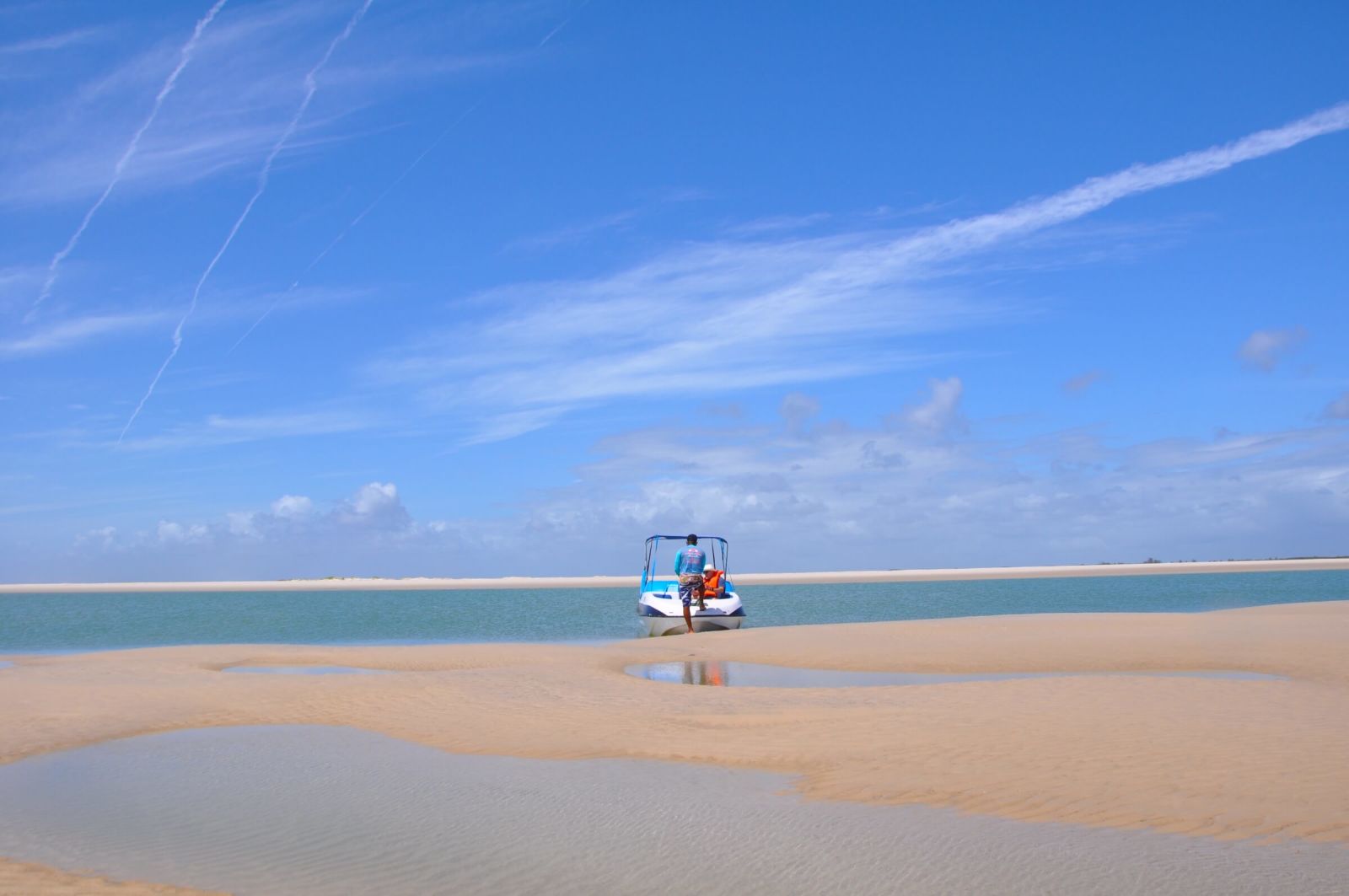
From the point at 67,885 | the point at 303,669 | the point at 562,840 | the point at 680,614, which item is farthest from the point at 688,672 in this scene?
the point at 67,885

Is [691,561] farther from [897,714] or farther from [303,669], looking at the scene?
[897,714]

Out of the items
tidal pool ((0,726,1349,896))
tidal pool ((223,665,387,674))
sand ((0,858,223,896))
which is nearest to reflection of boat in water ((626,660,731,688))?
tidal pool ((223,665,387,674))

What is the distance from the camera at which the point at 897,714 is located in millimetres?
14805

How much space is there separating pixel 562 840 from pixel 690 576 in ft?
82.9

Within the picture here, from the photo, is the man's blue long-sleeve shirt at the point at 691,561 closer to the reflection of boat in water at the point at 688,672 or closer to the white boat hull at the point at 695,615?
the white boat hull at the point at 695,615

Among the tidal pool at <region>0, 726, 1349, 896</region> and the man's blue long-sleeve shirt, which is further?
the man's blue long-sleeve shirt

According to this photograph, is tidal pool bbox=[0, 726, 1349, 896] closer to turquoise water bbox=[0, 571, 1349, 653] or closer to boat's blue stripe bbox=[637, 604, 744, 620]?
boat's blue stripe bbox=[637, 604, 744, 620]

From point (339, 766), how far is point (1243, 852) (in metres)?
9.75

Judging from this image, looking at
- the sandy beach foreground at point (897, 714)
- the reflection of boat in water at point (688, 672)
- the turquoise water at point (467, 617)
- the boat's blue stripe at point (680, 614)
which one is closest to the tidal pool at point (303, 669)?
the sandy beach foreground at point (897, 714)

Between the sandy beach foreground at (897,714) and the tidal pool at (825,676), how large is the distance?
680 millimetres

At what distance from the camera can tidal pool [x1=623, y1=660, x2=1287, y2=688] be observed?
2022 cm

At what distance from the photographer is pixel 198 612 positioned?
66.2 meters

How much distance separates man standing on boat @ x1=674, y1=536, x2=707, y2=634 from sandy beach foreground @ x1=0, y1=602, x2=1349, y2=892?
470 cm

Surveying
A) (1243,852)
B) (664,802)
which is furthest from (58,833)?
(1243,852)
